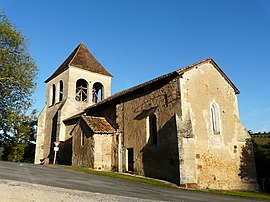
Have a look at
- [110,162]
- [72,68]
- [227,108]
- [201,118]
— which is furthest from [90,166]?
[72,68]

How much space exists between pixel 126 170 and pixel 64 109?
39.1 ft

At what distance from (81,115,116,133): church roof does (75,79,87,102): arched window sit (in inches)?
341

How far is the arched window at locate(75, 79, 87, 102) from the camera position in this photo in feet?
96.9

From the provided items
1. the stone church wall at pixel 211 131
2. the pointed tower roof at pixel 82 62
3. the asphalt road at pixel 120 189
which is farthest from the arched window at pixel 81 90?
the asphalt road at pixel 120 189

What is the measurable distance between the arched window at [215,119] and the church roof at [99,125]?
770cm

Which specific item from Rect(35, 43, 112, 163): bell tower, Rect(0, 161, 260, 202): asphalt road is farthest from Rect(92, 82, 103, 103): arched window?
Rect(0, 161, 260, 202): asphalt road

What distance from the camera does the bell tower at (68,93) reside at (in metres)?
27.4

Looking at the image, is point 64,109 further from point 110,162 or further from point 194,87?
point 194,87

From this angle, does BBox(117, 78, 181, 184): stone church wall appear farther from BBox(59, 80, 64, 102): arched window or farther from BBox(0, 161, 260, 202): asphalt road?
BBox(59, 80, 64, 102): arched window

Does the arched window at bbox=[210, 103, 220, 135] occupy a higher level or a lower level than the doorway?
higher

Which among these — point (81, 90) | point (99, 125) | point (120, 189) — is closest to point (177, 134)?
point (120, 189)

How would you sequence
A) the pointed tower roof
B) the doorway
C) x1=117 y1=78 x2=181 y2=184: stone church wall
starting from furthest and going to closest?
the pointed tower roof → the doorway → x1=117 y1=78 x2=181 y2=184: stone church wall

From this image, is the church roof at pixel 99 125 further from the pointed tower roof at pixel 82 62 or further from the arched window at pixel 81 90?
the pointed tower roof at pixel 82 62

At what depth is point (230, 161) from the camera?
16797 millimetres
